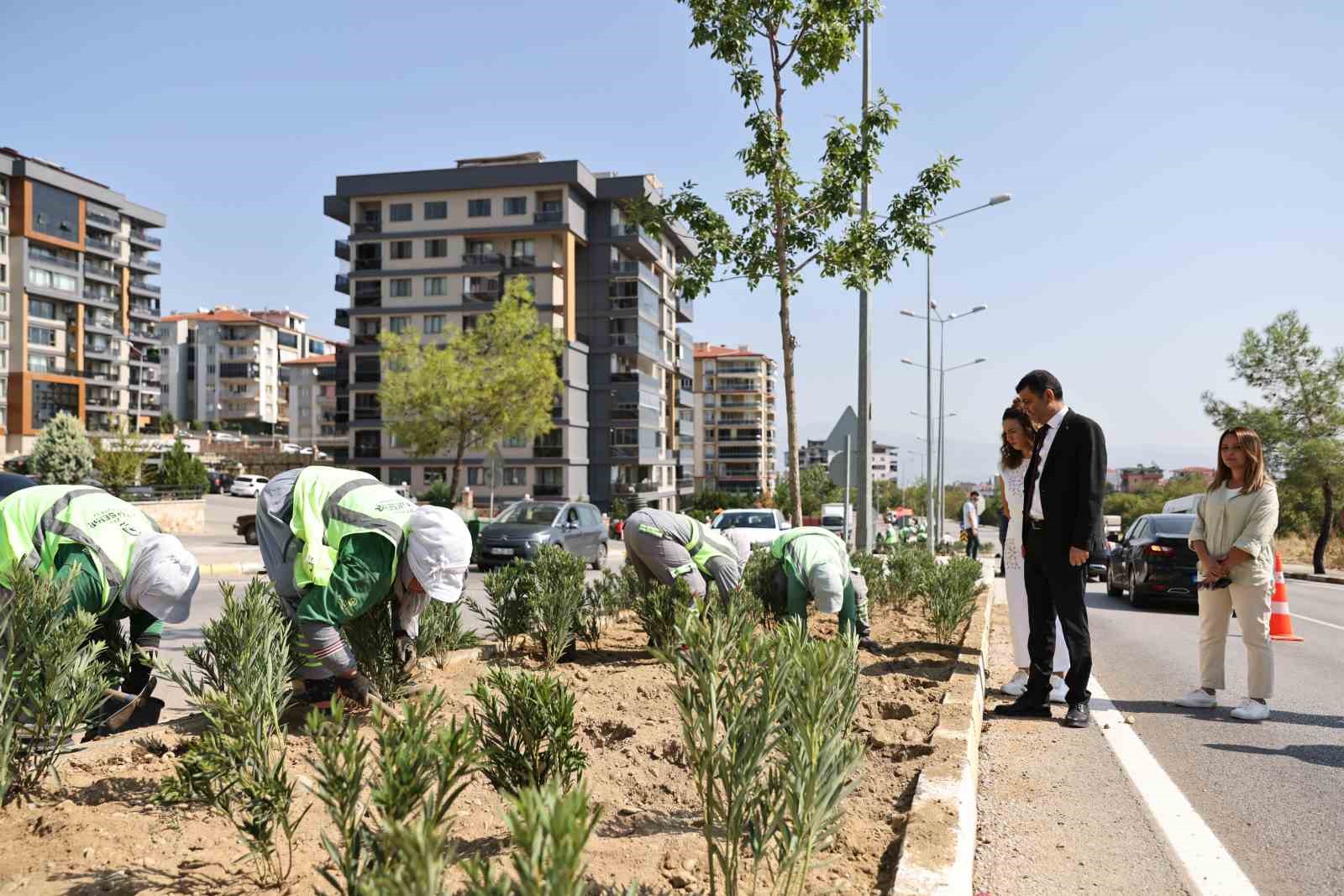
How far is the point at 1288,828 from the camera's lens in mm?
3666

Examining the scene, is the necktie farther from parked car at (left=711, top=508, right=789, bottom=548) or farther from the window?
the window

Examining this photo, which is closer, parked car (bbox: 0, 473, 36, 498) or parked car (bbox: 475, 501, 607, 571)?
parked car (bbox: 0, 473, 36, 498)

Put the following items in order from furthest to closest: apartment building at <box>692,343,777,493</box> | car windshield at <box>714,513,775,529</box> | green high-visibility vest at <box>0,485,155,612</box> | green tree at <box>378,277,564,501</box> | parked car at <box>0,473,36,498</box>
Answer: apartment building at <box>692,343,777,493</box>, green tree at <box>378,277,564,501</box>, car windshield at <box>714,513,775,529</box>, parked car at <box>0,473,36,498</box>, green high-visibility vest at <box>0,485,155,612</box>

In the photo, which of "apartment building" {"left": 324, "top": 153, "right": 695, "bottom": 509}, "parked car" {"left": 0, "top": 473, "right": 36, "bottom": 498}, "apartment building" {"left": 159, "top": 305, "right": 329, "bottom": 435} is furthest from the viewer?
"apartment building" {"left": 159, "top": 305, "right": 329, "bottom": 435}

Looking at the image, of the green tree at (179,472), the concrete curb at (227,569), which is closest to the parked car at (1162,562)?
the concrete curb at (227,569)

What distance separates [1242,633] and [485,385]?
32.0 metres

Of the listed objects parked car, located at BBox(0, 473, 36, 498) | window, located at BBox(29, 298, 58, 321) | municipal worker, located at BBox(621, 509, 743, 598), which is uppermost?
window, located at BBox(29, 298, 58, 321)

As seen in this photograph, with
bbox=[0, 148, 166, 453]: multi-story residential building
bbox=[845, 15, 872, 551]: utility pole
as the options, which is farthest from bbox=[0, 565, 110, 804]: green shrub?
bbox=[0, 148, 166, 453]: multi-story residential building

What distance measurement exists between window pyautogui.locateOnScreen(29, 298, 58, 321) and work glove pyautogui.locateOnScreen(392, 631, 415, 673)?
81.9 meters

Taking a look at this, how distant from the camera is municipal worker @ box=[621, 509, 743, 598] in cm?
608

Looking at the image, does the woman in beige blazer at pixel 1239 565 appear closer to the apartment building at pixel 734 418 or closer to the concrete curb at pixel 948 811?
the concrete curb at pixel 948 811

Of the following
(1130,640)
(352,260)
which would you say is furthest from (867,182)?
(352,260)

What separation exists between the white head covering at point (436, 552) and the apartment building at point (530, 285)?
170 feet

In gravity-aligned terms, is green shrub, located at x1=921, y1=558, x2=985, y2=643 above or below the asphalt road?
above
